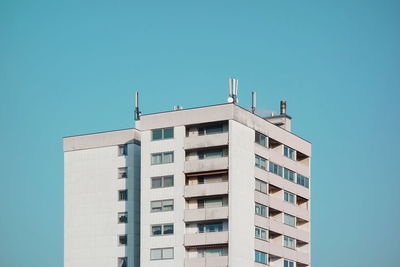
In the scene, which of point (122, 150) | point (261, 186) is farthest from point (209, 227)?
point (122, 150)

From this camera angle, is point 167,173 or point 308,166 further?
point 308,166

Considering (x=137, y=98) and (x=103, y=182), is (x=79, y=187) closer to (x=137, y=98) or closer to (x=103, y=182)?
(x=103, y=182)

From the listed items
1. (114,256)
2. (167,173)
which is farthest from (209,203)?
(114,256)

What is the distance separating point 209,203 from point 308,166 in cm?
1994

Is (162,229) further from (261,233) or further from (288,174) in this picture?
(288,174)

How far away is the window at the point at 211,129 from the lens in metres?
108

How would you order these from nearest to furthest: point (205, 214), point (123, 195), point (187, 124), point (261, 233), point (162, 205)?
point (205, 214) < point (187, 124) < point (162, 205) < point (261, 233) < point (123, 195)

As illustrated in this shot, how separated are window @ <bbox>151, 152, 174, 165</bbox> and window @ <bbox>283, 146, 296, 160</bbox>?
15182 mm

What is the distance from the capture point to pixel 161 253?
353 ft

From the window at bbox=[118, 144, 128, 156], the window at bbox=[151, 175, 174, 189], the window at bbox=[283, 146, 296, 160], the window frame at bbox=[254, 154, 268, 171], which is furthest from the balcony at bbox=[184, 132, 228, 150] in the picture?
the window at bbox=[283, 146, 296, 160]

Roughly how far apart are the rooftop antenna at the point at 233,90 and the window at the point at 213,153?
222 inches

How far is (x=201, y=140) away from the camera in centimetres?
10788

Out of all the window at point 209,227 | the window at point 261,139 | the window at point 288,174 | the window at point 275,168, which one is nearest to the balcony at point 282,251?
the window at point 209,227

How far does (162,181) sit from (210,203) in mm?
5576
